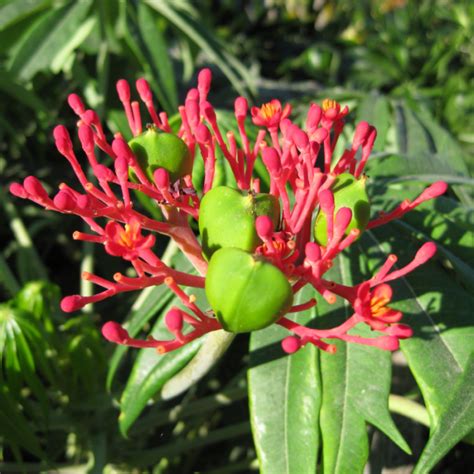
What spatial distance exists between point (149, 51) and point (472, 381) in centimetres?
93

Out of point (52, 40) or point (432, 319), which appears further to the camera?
point (52, 40)

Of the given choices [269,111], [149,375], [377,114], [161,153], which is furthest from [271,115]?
[377,114]

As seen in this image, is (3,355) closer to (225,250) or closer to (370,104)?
(225,250)

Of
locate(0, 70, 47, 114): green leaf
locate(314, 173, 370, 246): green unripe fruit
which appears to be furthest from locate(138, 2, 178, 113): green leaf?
locate(314, 173, 370, 246): green unripe fruit

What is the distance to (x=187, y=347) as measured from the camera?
812 mm

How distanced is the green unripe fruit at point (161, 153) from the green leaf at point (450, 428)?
384 millimetres

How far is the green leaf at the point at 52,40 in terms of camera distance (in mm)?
1309

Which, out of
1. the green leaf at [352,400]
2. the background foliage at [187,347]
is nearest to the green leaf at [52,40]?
the background foliage at [187,347]

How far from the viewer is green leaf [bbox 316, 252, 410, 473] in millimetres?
Answer: 765

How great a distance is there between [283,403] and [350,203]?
0.93 feet

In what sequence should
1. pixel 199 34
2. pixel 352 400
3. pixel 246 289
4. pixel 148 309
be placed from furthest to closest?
pixel 199 34 < pixel 148 309 < pixel 352 400 < pixel 246 289

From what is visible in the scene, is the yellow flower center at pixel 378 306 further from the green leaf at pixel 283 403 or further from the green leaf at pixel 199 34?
the green leaf at pixel 199 34

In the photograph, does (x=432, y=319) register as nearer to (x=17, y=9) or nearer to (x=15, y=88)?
(x=15, y=88)

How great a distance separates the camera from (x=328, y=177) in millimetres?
664
